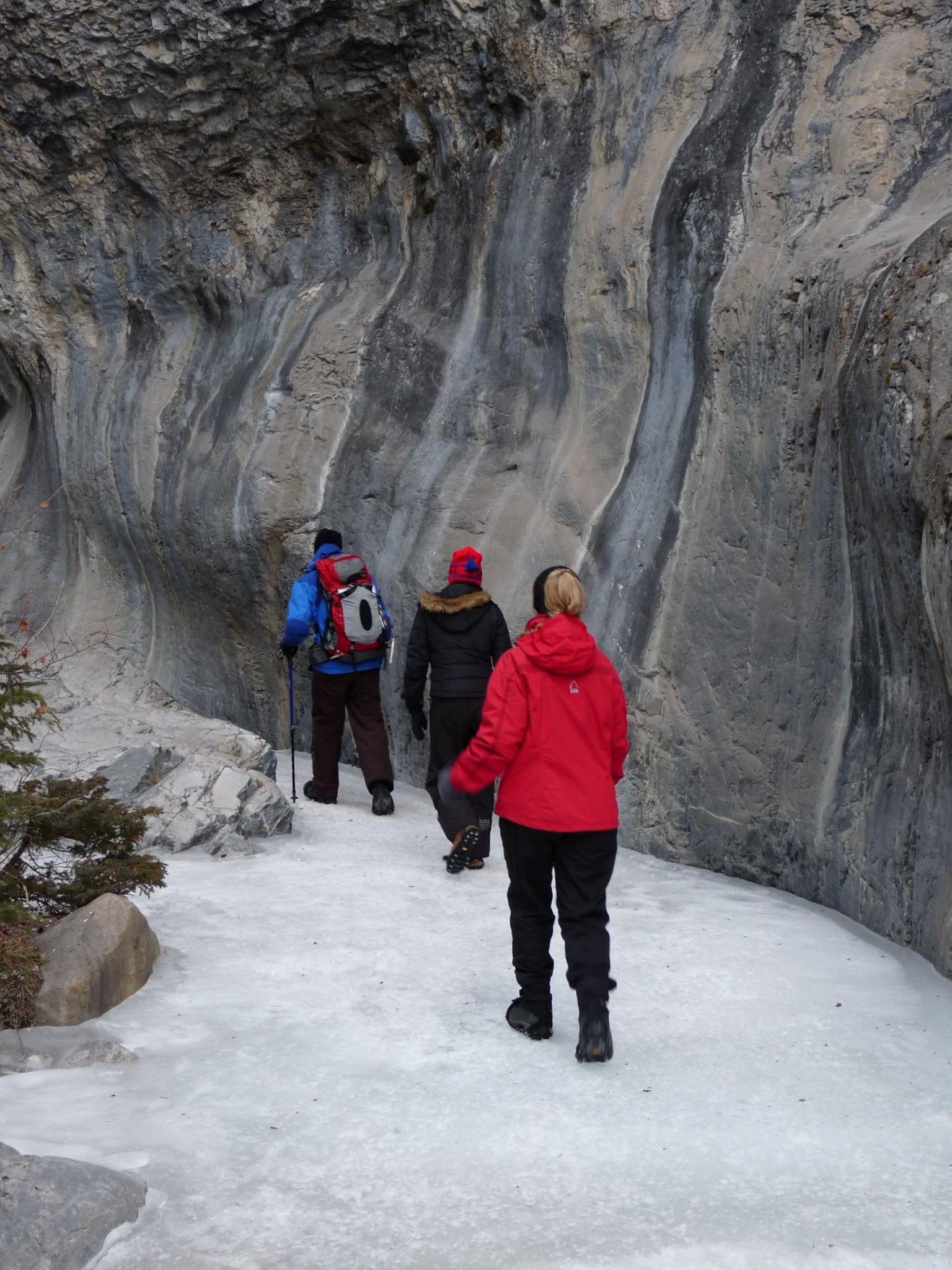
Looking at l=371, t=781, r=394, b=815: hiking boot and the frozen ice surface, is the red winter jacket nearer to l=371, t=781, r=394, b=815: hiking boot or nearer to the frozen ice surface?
the frozen ice surface

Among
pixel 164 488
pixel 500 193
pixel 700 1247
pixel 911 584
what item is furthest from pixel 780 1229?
pixel 164 488

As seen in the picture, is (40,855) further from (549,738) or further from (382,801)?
(382,801)

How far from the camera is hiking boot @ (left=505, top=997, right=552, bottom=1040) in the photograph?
187 inches

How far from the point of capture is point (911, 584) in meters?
5.64

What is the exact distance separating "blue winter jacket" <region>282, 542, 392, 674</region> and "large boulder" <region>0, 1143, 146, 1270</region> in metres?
5.42

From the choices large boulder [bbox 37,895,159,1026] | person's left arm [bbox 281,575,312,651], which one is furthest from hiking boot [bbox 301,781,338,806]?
→ large boulder [bbox 37,895,159,1026]

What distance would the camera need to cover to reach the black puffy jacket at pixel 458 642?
25.7 feet

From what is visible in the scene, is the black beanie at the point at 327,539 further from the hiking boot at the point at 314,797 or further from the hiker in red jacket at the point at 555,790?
the hiker in red jacket at the point at 555,790

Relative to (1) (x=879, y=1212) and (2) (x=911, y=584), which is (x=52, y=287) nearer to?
(2) (x=911, y=584)

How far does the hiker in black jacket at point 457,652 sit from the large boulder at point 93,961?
9.51 feet

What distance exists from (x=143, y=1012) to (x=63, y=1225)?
1.68 m

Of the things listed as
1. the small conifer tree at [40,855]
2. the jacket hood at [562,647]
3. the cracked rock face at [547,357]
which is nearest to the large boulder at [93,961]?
the small conifer tree at [40,855]

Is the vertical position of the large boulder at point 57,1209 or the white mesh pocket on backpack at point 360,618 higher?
the white mesh pocket on backpack at point 360,618

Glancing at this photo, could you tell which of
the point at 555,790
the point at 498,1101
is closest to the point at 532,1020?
the point at 498,1101
